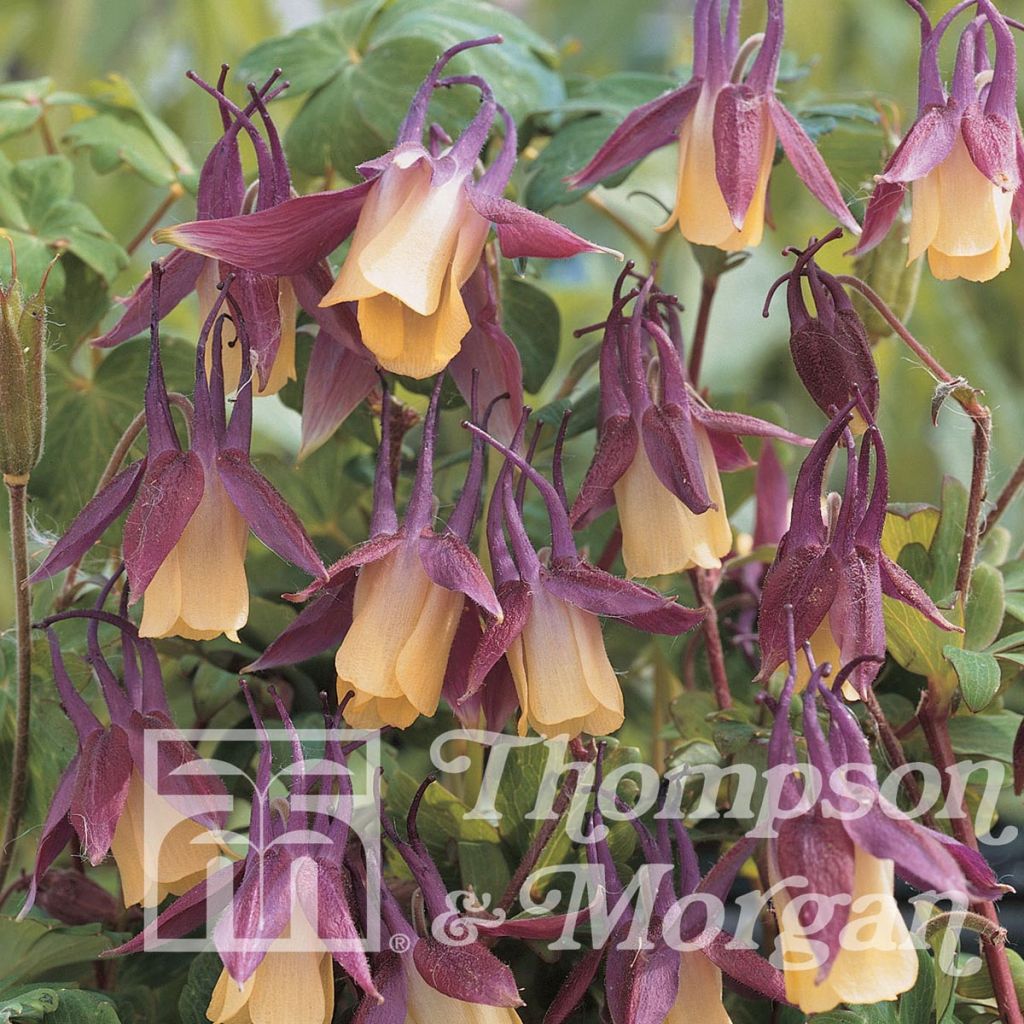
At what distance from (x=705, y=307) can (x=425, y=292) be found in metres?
0.30

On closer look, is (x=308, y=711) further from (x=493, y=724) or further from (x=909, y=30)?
(x=909, y=30)

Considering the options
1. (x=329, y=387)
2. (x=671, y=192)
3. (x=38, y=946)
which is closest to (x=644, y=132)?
(x=329, y=387)

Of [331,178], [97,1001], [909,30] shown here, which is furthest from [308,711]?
[909,30]

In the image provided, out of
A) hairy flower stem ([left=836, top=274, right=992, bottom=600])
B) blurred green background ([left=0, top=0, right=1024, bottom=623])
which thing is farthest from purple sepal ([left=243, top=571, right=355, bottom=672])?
blurred green background ([left=0, top=0, right=1024, bottom=623])

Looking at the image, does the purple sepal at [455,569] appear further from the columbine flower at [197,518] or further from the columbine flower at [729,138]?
the columbine flower at [729,138]

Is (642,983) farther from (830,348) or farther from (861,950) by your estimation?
(830,348)

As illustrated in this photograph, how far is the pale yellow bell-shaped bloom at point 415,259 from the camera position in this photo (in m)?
0.40

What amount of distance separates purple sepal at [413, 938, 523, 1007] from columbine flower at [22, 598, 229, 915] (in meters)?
0.09

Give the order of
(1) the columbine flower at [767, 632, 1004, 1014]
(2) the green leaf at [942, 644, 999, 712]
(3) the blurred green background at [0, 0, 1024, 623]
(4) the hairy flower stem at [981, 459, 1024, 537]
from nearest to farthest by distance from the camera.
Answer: (1) the columbine flower at [767, 632, 1004, 1014] → (2) the green leaf at [942, 644, 999, 712] → (4) the hairy flower stem at [981, 459, 1024, 537] → (3) the blurred green background at [0, 0, 1024, 623]

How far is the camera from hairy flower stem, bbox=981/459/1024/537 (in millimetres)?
562

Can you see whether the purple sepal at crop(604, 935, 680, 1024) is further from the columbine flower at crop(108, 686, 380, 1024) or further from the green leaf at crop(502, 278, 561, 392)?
the green leaf at crop(502, 278, 561, 392)

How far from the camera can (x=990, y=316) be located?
5.96 ft

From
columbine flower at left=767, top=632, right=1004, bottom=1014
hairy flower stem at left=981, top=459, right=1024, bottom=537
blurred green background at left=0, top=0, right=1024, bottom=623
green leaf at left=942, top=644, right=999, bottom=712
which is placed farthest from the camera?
blurred green background at left=0, top=0, right=1024, bottom=623

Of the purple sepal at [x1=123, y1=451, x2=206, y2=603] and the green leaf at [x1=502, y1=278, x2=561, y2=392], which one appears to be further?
the green leaf at [x1=502, y1=278, x2=561, y2=392]
